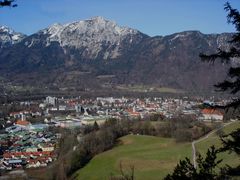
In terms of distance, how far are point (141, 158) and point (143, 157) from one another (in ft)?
1.49

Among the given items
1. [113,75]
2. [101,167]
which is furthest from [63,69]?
[101,167]

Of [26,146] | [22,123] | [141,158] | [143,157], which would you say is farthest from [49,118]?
[141,158]

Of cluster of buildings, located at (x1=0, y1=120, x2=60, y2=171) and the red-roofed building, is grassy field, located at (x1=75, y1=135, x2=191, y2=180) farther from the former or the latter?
the red-roofed building

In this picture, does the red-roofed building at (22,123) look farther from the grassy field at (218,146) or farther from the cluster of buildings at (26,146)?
the grassy field at (218,146)

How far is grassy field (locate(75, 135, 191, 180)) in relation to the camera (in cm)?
3641

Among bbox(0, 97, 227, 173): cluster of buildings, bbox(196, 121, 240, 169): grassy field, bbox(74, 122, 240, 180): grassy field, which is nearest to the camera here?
bbox(196, 121, 240, 169): grassy field

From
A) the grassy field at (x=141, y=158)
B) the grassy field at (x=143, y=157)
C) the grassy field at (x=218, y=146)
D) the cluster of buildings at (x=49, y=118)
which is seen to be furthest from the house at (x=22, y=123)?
the grassy field at (x=218, y=146)

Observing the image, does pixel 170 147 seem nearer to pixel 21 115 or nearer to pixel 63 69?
pixel 21 115

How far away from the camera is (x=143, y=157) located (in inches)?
1689

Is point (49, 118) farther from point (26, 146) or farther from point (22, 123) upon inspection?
point (26, 146)

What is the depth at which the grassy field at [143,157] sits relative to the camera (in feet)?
119

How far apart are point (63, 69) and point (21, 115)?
332 feet

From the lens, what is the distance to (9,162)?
47.8 m

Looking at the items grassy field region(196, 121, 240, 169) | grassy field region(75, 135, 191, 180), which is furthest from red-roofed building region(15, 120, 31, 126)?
grassy field region(196, 121, 240, 169)
